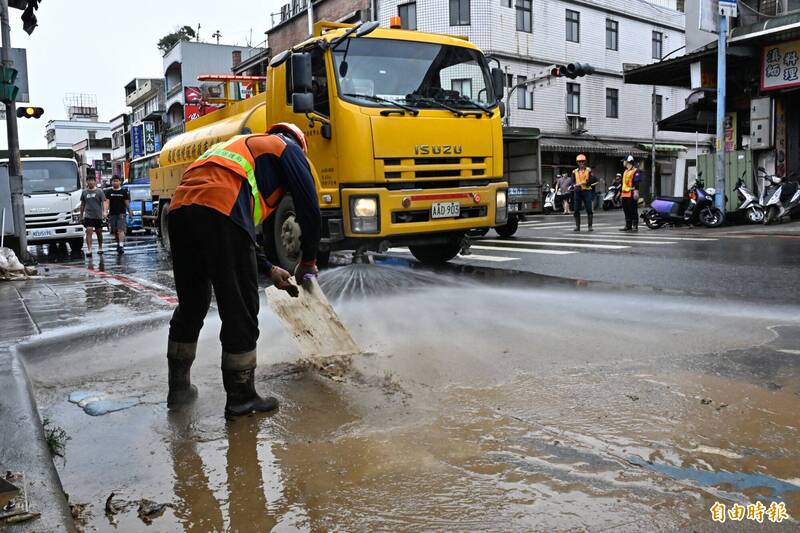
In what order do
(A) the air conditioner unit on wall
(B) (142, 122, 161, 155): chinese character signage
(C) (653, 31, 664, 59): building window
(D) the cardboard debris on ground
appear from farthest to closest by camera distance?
(B) (142, 122, 161, 155): chinese character signage
(C) (653, 31, 664, 59): building window
(A) the air conditioner unit on wall
(D) the cardboard debris on ground

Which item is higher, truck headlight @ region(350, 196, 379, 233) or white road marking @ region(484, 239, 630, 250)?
truck headlight @ region(350, 196, 379, 233)

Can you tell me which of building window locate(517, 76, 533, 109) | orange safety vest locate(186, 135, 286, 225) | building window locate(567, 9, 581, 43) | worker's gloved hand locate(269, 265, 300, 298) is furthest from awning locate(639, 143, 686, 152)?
orange safety vest locate(186, 135, 286, 225)

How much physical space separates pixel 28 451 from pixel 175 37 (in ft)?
208

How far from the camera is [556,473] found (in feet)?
9.06

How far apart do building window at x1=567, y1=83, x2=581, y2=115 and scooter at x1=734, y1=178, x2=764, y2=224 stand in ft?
60.9

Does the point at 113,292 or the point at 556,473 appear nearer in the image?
the point at 556,473

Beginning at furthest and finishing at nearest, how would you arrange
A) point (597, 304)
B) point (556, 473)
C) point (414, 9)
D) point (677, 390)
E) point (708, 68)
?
point (414, 9) → point (708, 68) → point (597, 304) → point (677, 390) → point (556, 473)

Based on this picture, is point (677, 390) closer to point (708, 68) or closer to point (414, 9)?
point (708, 68)

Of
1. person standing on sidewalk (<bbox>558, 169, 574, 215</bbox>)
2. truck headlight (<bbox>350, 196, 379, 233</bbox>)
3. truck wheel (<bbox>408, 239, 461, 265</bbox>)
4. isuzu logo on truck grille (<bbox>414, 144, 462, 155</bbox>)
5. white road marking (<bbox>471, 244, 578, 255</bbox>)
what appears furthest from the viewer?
person standing on sidewalk (<bbox>558, 169, 574, 215</bbox>)

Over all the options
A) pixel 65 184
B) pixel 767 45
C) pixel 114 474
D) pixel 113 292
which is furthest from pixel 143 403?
pixel 767 45

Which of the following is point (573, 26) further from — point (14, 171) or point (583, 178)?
point (14, 171)

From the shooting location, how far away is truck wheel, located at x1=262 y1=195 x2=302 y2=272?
8.16 metres

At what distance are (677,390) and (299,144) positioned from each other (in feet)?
8.02

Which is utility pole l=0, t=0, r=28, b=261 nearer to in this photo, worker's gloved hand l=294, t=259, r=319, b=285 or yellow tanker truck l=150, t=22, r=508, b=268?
yellow tanker truck l=150, t=22, r=508, b=268
